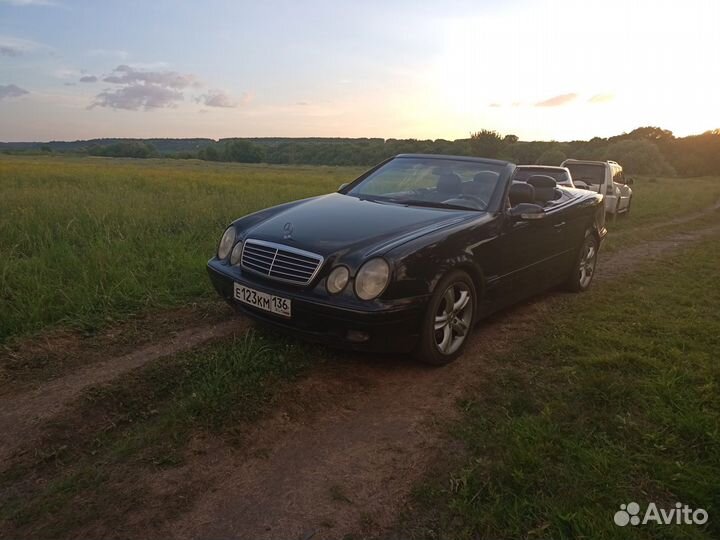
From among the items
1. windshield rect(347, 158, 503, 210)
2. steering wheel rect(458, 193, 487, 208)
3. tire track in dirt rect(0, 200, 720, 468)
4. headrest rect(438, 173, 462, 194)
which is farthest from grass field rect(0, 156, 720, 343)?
steering wheel rect(458, 193, 487, 208)

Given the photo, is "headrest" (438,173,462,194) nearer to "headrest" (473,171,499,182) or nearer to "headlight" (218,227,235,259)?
"headrest" (473,171,499,182)

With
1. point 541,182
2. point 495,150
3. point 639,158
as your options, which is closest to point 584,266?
point 541,182

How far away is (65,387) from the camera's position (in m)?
3.28

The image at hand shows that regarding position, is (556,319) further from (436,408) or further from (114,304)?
(114,304)

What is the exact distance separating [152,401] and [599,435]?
2526mm

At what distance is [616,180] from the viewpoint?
47.6 ft

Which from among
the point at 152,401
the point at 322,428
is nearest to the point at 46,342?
the point at 152,401

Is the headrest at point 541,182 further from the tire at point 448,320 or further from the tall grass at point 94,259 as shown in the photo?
the tall grass at point 94,259

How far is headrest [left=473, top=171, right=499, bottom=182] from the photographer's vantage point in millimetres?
4617

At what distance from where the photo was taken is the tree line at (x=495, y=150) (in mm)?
50281

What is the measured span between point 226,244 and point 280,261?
2.67 feet

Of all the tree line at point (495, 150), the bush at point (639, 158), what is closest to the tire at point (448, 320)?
the tree line at point (495, 150)

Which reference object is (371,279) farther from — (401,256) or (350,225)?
(350,225)

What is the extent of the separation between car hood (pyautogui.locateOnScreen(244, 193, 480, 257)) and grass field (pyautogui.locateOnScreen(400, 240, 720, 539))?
1137mm
